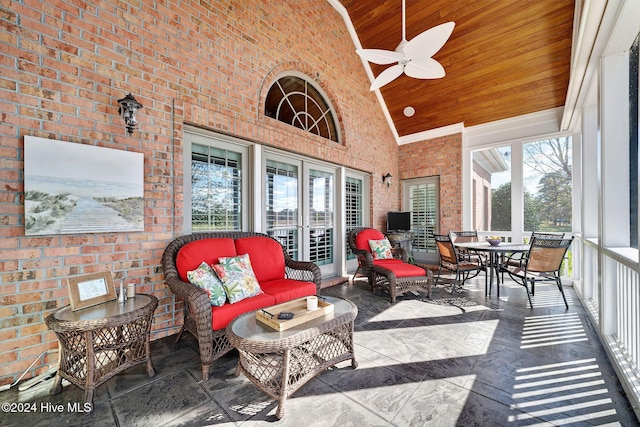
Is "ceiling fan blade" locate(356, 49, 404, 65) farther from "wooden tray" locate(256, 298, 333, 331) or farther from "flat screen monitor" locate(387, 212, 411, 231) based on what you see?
"flat screen monitor" locate(387, 212, 411, 231)

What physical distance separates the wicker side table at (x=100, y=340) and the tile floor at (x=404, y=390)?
124 millimetres

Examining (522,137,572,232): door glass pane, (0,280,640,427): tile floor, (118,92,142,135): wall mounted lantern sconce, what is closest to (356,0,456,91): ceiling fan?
(118,92,142,135): wall mounted lantern sconce

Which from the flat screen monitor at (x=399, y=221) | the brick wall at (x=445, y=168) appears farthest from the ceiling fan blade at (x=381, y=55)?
the brick wall at (x=445, y=168)

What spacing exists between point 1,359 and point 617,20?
17.3 ft

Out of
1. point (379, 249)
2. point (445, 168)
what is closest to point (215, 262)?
point (379, 249)

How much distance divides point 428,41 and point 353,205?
3.40 m

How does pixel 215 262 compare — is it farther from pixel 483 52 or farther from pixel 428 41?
pixel 483 52

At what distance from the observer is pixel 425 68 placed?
3.27m

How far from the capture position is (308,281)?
322 centimetres

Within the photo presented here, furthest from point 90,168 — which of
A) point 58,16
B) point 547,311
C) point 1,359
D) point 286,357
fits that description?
point 547,311

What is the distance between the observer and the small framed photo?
1.90 meters

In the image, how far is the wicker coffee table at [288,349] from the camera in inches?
66.1

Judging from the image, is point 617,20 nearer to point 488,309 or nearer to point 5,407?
point 488,309

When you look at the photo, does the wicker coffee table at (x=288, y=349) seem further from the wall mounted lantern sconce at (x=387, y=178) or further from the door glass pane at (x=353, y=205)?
the wall mounted lantern sconce at (x=387, y=178)
